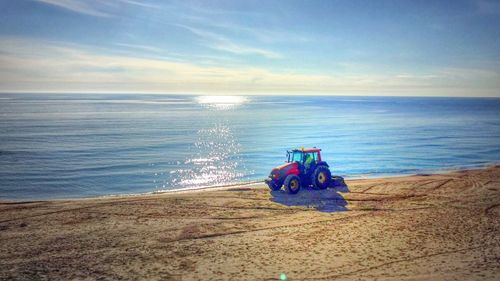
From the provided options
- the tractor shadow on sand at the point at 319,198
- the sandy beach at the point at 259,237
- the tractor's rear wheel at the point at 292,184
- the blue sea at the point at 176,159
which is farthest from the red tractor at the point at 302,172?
the blue sea at the point at 176,159

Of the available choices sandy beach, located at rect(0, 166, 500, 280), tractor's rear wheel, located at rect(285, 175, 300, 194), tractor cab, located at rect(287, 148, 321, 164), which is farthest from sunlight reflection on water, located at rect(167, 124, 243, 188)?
tractor's rear wheel, located at rect(285, 175, 300, 194)

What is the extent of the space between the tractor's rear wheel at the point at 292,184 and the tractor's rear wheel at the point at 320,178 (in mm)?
1070

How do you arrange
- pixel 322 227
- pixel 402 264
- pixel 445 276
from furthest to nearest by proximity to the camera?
pixel 322 227, pixel 402 264, pixel 445 276

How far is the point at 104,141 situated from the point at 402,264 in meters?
42.7

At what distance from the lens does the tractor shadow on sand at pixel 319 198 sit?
54.3ft

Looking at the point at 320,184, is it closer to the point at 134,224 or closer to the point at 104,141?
the point at 134,224

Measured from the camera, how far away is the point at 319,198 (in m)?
18.1

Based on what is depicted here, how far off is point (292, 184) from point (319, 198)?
162cm

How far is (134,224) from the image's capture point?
14.1m

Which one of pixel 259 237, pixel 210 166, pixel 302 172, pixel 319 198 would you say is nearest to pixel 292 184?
pixel 302 172

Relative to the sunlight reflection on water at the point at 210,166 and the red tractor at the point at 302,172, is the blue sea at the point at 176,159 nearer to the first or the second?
the sunlight reflection on water at the point at 210,166

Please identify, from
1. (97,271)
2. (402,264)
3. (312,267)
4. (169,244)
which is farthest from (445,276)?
(97,271)

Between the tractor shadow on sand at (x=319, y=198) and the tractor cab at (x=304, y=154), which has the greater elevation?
the tractor cab at (x=304, y=154)

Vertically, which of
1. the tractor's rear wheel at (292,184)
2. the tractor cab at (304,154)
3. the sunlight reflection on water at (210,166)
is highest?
the tractor cab at (304,154)
